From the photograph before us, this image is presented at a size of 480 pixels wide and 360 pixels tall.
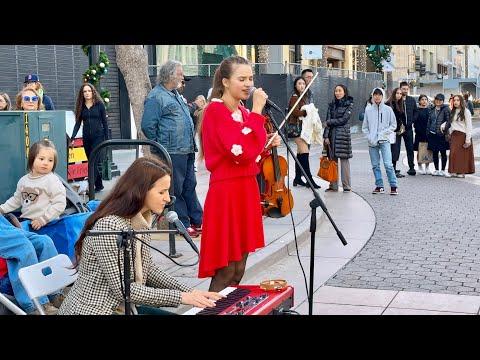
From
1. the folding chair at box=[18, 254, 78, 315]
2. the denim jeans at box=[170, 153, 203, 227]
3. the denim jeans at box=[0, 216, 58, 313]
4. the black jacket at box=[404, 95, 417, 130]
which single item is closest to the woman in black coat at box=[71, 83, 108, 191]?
the denim jeans at box=[170, 153, 203, 227]

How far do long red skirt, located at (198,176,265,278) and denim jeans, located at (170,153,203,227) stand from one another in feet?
9.00

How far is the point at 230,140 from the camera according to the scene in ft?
14.8

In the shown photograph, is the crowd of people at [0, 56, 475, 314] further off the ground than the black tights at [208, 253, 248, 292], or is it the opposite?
the crowd of people at [0, 56, 475, 314]

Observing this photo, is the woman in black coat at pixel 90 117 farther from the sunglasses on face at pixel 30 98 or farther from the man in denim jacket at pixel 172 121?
the man in denim jacket at pixel 172 121

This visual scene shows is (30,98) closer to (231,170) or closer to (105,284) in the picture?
(231,170)

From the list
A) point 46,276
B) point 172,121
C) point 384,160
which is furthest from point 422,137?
point 46,276

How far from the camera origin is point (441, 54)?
7194 cm

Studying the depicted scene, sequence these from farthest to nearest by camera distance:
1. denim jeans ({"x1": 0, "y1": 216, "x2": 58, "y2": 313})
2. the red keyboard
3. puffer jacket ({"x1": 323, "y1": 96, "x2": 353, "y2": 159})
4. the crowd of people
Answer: puffer jacket ({"x1": 323, "y1": 96, "x2": 353, "y2": 159}) → denim jeans ({"x1": 0, "y1": 216, "x2": 58, "y2": 313}) → the crowd of people → the red keyboard

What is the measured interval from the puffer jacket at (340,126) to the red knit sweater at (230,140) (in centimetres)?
718

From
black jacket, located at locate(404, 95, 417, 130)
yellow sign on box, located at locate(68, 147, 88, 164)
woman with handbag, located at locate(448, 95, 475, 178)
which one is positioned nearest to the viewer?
yellow sign on box, located at locate(68, 147, 88, 164)

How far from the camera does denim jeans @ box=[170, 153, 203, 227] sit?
7.51 metres

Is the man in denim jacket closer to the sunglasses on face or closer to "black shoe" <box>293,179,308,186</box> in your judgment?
the sunglasses on face
